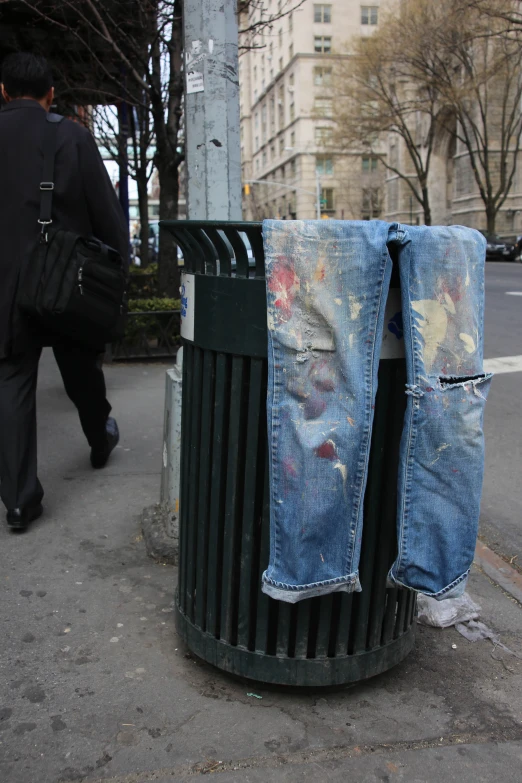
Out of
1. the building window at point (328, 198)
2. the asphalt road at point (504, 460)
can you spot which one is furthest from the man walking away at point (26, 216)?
the building window at point (328, 198)

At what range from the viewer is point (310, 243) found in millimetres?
2045

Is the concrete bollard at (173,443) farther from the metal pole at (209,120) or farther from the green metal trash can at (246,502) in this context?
the green metal trash can at (246,502)

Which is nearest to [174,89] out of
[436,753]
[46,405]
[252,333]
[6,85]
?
[46,405]

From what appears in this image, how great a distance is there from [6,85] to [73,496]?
2.21m

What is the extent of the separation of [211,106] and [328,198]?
7913 cm

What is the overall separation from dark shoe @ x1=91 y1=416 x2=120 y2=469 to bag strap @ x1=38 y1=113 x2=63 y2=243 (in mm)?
1544

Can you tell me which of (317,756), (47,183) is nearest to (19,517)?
(47,183)

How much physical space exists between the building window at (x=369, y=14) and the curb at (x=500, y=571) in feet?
270

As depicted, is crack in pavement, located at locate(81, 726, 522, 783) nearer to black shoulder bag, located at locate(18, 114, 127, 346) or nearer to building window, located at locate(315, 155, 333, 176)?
black shoulder bag, located at locate(18, 114, 127, 346)

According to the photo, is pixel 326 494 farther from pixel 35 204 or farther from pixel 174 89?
pixel 174 89

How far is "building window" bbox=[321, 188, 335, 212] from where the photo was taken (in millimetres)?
78625

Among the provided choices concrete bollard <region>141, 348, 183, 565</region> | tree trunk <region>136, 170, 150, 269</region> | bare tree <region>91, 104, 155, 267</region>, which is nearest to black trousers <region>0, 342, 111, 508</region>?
concrete bollard <region>141, 348, 183, 565</region>

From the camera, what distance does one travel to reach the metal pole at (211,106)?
349 centimetres

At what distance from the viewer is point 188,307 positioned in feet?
8.14
